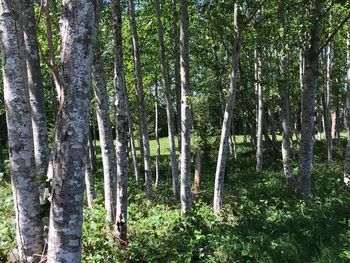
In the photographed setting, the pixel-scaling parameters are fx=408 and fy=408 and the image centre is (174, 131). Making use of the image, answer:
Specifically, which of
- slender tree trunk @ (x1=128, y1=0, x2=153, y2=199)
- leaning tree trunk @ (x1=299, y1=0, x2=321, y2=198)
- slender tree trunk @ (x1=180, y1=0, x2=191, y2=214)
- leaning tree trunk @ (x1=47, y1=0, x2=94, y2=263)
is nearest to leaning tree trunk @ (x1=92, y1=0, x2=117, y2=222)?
slender tree trunk @ (x1=180, y1=0, x2=191, y2=214)

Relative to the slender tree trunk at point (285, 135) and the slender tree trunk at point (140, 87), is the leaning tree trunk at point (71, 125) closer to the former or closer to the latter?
the slender tree trunk at point (140, 87)

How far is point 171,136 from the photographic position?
44.9ft

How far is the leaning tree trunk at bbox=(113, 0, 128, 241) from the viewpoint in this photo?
7094 mm

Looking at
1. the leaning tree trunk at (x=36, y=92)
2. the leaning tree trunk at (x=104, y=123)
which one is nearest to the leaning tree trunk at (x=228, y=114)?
the leaning tree trunk at (x=104, y=123)

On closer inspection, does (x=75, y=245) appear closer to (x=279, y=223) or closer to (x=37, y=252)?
(x=37, y=252)

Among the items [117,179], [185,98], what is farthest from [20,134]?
[185,98]

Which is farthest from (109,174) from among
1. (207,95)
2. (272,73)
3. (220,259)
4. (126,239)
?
(207,95)

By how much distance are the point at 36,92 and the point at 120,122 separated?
161 cm

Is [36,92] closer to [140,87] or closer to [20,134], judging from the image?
[20,134]

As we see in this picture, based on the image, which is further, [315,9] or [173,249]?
[315,9]

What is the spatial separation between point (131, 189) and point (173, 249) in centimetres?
835

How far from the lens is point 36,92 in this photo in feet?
20.9

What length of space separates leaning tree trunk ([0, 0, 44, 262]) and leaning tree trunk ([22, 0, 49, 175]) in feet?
2.18

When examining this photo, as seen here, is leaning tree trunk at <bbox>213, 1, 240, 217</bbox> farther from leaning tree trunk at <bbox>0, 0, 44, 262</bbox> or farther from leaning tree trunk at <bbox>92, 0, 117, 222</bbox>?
leaning tree trunk at <bbox>0, 0, 44, 262</bbox>
